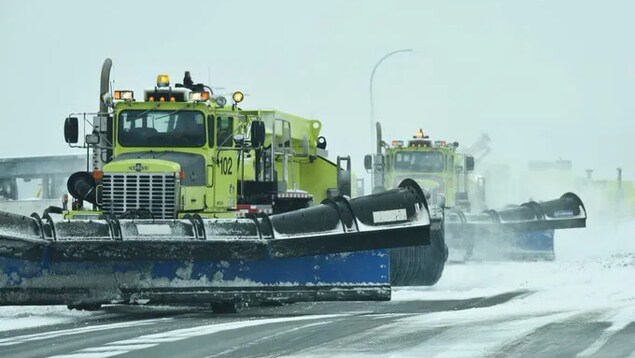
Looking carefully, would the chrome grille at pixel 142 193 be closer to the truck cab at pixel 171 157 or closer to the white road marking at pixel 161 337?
the truck cab at pixel 171 157

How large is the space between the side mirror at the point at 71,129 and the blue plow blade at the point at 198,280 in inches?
113

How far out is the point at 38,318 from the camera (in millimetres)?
17016

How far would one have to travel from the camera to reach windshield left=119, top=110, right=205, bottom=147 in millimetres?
19219

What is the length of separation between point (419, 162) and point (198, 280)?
20.0 meters

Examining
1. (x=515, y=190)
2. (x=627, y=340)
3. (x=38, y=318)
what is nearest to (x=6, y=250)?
(x=38, y=318)

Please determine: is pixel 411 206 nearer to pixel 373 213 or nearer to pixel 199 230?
pixel 373 213

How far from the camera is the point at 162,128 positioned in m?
19.3

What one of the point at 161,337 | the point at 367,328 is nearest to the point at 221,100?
the point at 367,328

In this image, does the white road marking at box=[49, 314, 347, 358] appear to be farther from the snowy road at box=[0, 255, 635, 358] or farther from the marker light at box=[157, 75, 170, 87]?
the marker light at box=[157, 75, 170, 87]

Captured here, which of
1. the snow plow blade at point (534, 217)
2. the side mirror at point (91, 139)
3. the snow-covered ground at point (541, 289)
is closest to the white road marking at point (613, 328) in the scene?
the snow-covered ground at point (541, 289)

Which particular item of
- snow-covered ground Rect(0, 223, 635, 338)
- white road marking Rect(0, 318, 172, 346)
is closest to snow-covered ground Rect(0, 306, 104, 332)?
snow-covered ground Rect(0, 223, 635, 338)

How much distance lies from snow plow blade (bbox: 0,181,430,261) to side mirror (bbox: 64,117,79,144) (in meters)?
2.53

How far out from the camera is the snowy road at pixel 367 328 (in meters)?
12.3

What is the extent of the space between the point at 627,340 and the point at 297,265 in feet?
16.7
